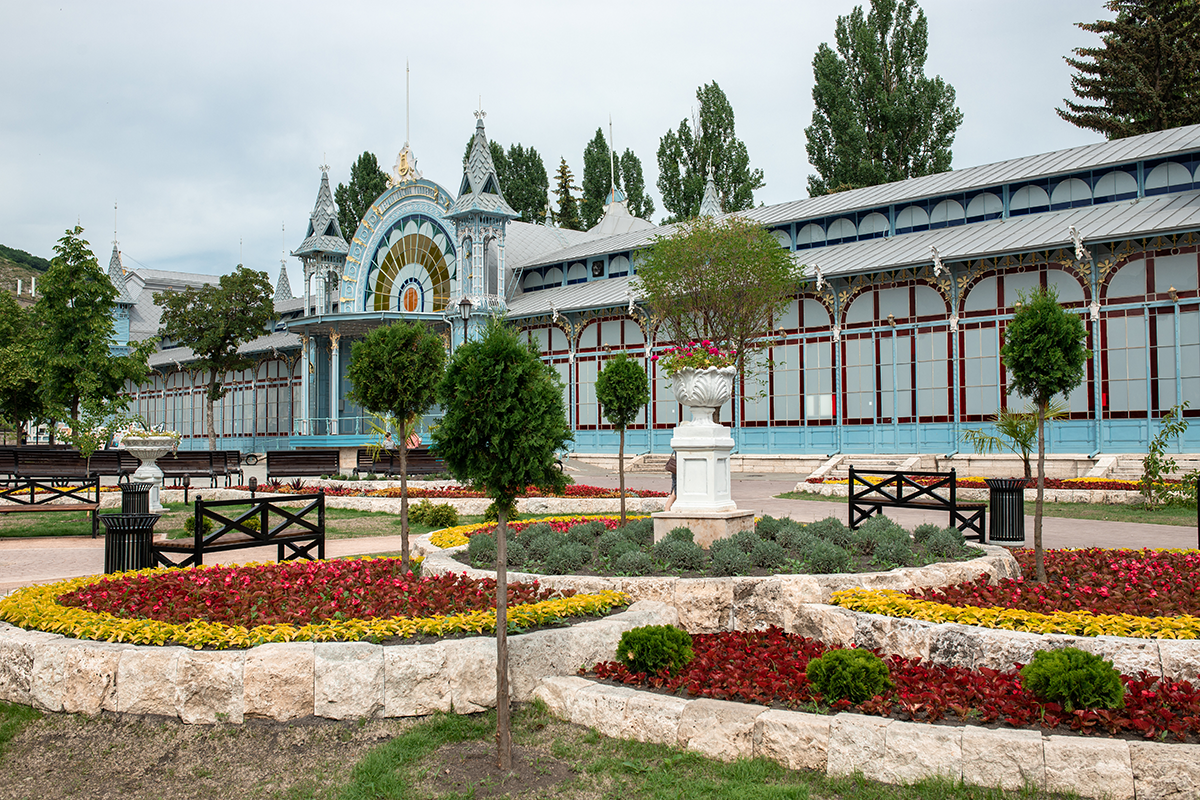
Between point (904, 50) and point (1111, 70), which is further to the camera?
point (904, 50)

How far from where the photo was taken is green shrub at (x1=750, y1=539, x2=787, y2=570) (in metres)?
8.56

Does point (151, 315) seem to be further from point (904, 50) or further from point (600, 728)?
point (600, 728)

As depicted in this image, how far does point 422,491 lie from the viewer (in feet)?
63.1

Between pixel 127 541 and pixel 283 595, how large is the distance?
2.79 m

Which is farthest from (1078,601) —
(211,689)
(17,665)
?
(17,665)

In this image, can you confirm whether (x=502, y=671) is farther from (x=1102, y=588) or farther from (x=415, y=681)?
(x=1102, y=588)

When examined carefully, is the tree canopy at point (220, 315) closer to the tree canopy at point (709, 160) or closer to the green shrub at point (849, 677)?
the tree canopy at point (709, 160)

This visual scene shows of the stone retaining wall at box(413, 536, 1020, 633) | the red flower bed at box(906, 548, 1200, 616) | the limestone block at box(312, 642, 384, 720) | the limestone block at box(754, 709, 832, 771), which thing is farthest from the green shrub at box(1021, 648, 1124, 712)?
the limestone block at box(312, 642, 384, 720)

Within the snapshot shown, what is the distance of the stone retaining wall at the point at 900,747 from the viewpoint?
14.4 feet

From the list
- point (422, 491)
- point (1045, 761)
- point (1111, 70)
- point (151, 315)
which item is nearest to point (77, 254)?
point (422, 491)

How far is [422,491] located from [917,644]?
1400 cm

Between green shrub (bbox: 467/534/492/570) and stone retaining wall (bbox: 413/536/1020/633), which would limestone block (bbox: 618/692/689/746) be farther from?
green shrub (bbox: 467/534/492/570)

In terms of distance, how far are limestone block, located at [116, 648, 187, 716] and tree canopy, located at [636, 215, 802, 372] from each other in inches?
800

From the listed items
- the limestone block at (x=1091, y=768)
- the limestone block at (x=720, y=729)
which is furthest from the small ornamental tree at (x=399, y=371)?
the limestone block at (x=1091, y=768)
